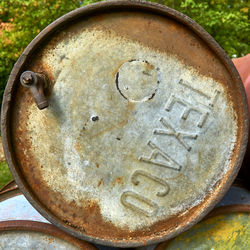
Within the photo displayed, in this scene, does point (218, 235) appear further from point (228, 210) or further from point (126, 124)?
point (126, 124)

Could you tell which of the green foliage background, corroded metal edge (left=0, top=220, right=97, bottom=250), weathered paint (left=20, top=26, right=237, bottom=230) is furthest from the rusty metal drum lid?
the green foliage background

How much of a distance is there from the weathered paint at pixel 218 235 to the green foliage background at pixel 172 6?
3865 millimetres

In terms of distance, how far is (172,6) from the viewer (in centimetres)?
545

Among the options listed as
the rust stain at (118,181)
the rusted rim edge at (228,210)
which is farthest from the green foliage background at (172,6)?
the rust stain at (118,181)

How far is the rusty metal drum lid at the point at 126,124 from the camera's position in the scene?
5.09ft

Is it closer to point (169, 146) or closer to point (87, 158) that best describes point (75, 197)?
point (87, 158)

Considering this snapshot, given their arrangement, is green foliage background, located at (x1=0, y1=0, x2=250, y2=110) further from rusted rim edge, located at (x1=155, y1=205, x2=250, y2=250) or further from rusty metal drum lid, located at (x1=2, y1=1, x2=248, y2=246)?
rusted rim edge, located at (x1=155, y1=205, x2=250, y2=250)

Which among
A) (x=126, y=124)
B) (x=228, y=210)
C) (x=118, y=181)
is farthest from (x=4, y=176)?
(x=228, y=210)

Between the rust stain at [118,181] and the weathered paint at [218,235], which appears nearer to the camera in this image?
the rust stain at [118,181]

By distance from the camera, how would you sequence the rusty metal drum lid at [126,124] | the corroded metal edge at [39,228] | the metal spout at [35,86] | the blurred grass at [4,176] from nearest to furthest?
the metal spout at [35,86] < the rusty metal drum lid at [126,124] < the corroded metal edge at [39,228] < the blurred grass at [4,176]

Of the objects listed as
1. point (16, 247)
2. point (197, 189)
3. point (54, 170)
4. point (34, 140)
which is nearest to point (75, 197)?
point (54, 170)

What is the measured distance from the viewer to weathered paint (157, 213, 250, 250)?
1.76 metres

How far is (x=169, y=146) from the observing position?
5.26 feet

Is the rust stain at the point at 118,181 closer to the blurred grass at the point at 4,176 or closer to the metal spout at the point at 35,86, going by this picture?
the metal spout at the point at 35,86
